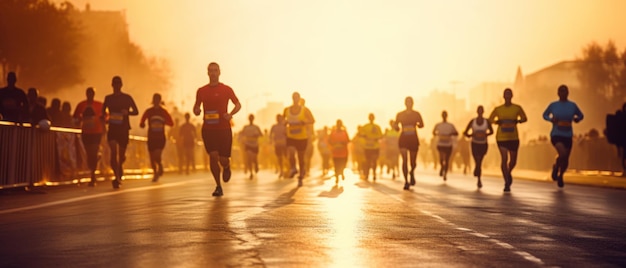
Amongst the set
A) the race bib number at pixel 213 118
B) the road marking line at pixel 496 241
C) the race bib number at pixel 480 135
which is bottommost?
the road marking line at pixel 496 241

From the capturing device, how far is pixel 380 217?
40.4 ft

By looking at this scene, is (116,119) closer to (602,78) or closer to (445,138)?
(445,138)

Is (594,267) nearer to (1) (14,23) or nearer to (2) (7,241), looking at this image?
(2) (7,241)

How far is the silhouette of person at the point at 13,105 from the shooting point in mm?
19297

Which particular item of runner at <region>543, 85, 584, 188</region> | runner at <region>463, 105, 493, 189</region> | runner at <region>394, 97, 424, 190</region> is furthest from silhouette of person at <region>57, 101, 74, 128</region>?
runner at <region>543, 85, 584, 188</region>

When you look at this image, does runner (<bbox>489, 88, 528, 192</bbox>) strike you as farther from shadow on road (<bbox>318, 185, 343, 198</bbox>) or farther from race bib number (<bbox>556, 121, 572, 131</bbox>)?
shadow on road (<bbox>318, 185, 343, 198</bbox>)

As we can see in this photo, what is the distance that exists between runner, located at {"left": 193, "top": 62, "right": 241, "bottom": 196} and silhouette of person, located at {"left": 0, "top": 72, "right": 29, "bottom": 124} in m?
4.39

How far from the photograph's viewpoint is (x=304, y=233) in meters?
9.90

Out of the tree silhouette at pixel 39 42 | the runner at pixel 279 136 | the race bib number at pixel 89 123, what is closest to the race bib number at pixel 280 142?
the runner at pixel 279 136

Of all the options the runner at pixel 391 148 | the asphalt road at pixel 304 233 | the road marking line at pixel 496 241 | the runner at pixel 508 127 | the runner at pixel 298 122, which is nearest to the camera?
the asphalt road at pixel 304 233

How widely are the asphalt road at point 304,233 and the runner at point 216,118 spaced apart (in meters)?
0.76

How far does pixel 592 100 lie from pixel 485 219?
8011 centimetres

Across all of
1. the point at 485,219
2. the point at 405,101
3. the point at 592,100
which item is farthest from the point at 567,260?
the point at 592,100

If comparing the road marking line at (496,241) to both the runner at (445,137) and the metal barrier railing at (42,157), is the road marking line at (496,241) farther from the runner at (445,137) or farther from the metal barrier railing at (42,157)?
the runner at (445,137)
